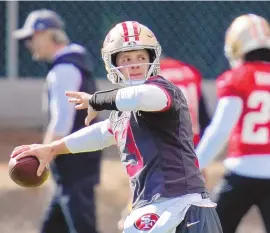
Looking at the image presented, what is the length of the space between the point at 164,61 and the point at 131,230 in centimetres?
273

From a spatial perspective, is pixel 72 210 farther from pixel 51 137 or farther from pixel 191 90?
pixel 191 90

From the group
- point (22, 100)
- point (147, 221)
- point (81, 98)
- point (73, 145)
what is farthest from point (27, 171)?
point (22, 100)

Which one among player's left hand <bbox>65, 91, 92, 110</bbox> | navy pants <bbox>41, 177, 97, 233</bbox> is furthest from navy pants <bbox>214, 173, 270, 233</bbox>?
player's left hand <bbox>65, 91, 92, 110</bbox>

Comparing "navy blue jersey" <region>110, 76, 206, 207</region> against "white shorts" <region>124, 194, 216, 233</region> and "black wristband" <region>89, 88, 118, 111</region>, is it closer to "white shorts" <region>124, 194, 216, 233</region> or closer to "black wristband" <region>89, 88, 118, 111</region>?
"white shorts" <region>124, 194, 216, 233</region>

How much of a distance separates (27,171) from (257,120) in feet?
5.22

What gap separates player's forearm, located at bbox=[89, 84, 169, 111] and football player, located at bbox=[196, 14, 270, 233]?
5.11 ft

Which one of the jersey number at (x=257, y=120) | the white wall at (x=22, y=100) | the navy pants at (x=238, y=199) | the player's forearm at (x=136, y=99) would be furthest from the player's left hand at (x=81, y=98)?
the white wall at (x=22, y=100)

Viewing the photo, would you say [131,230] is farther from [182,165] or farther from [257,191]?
[257,191]

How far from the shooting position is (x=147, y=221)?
5332 mm

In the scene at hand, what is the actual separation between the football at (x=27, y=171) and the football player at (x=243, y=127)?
4.04 feet

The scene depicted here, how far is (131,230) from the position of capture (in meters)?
5.39

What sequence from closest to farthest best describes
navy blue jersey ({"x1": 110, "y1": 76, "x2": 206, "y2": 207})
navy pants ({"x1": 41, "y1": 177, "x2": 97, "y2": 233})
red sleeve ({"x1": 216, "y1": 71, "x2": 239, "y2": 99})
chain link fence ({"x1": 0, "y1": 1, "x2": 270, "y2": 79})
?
1. navy blue jersey ({"x1": 110, "y1": 76, "x2": 206, "y2": 207})
2. red sleeve ({"x1": 216, "y1": 71, "x2": 239, "y2": 99})
3. navy pants ({"x1": 41, "y1": 177, "x2": 97, "y2": 233})
4. chain link fence ({"x1": 0, "y1": 1, "x2": 270, "y2": 79})

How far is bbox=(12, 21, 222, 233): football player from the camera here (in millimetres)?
5258

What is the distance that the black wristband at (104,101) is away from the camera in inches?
202
